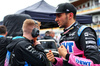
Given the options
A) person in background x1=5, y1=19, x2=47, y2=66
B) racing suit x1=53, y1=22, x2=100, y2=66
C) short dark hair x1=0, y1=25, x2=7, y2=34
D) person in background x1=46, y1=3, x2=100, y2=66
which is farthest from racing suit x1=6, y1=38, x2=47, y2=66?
short dark hair x1=0, y1=25, x2=7, y2=34

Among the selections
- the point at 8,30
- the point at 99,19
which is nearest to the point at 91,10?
the point at 99,19

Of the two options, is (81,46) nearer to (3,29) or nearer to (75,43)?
(75,43)

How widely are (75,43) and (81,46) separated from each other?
90 mm

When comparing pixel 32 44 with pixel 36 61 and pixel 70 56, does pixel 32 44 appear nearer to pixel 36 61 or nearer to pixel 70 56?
pixel 36 61

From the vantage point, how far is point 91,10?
27.5m

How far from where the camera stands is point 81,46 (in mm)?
1412

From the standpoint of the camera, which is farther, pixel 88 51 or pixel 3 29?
pixel 3 29

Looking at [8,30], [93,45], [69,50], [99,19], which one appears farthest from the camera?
[99,19]

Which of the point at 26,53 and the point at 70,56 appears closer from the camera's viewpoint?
the point at 70,56

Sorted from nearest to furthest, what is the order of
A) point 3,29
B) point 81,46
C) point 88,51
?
point 88,51
point 81,46
point 3,29

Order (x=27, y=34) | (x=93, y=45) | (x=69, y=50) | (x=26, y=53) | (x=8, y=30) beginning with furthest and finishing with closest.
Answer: (x=8, y=30), (x=27, y=34), (x=26, y=53), (x=69, y=50), (x=93, y=45)

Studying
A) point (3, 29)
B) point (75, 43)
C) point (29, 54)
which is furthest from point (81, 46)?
point (3, 29)

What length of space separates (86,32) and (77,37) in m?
0.13

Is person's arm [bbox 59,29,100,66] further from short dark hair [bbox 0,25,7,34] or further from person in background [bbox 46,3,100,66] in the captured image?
short dark hair [bbox 0,25,7,34]
